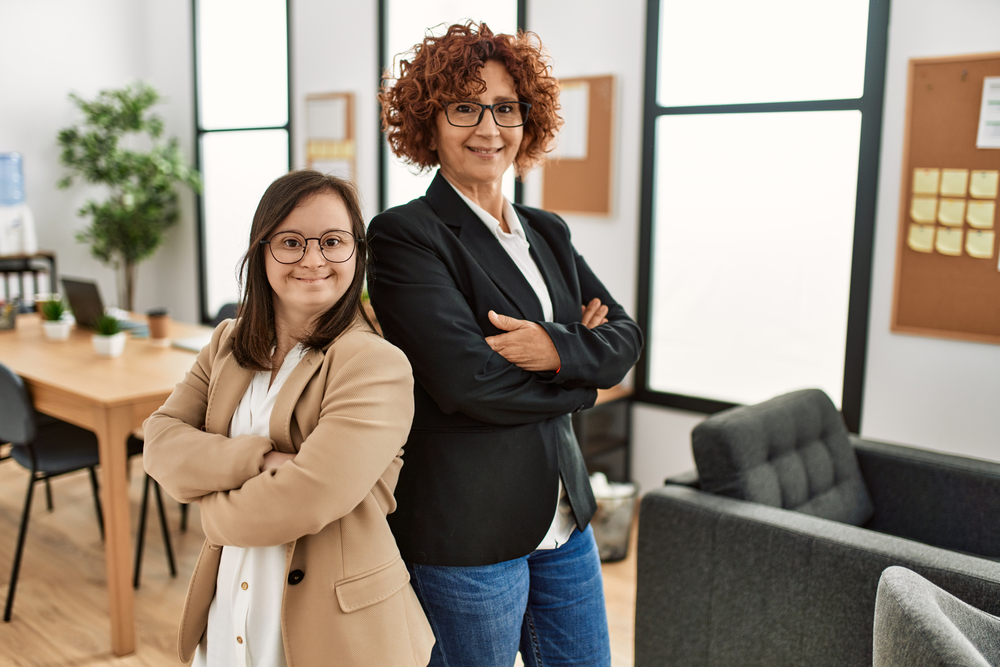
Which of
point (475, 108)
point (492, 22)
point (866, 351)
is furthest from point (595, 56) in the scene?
point (475, 108)

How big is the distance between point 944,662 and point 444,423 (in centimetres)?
79

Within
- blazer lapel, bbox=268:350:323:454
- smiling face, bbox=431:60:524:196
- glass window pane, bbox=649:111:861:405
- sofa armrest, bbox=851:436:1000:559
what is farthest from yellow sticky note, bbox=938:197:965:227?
blazer lapel, bbox=268:350:323:454

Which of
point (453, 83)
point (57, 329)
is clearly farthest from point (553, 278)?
point (57, 329)

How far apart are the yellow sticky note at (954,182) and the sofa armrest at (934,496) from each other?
0.99m

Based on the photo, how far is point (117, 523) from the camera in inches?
99.0

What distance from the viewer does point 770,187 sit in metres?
3.36

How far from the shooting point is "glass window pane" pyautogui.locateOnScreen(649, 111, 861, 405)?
10.6 feet

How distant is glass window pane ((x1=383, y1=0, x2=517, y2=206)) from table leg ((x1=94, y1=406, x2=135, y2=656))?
2238 millimetres

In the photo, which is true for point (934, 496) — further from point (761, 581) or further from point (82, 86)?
point (82, 86)

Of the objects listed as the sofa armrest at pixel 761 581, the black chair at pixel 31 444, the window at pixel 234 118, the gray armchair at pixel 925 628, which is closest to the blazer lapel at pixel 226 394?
the gray armchair at pixel 925 628

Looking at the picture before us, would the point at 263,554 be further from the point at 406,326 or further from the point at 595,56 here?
the point at 595,56

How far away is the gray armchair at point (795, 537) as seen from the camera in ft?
5.78

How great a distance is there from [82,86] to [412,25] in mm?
2782

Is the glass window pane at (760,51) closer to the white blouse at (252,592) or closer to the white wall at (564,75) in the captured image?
the white wall at (564,75)
